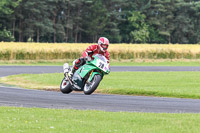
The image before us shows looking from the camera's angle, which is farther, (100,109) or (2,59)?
(2,59)

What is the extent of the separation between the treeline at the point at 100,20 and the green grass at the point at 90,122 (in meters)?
69.3

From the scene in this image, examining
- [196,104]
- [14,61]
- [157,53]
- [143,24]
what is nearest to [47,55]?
[14,61]

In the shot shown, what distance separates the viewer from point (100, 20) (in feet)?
336

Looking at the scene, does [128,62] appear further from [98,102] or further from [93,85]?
[93,85]

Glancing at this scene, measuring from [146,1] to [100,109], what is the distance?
4001 inches

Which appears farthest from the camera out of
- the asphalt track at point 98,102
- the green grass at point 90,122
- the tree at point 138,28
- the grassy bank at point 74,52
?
the tree at point 138,28

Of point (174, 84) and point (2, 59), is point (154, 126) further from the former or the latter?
point (2, 59)

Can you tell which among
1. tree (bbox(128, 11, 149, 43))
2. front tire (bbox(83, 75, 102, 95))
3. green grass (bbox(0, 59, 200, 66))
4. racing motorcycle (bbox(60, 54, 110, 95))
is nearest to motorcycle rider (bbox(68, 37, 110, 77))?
racing motorcycle (bbox(60, 54, 110, 95))

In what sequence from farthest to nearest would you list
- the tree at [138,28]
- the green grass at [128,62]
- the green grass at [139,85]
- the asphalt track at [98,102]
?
the tree at [138,28]
the green grass at [128,62]
the green grass at [139,85]
the asphalt track at [98,102]

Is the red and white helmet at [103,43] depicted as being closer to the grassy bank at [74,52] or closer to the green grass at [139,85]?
the green grass at [139,85]

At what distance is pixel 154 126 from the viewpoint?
11086 mm

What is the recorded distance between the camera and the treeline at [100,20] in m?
89.3

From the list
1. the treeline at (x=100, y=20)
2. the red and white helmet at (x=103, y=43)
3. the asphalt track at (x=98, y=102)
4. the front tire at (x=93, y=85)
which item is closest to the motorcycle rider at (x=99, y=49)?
the red and white helmet at (x=103, y=43)

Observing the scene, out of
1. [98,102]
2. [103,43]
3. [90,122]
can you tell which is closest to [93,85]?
[103,43]
